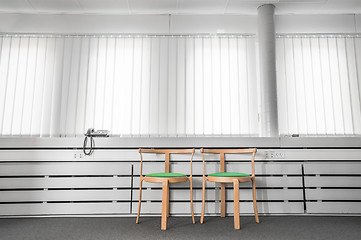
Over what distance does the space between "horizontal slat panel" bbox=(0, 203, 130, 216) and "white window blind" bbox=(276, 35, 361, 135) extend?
266 centimetres

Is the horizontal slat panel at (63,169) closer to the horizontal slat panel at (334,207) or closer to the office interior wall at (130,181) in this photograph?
the office interior wall at (130,181)

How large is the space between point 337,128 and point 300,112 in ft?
1.96

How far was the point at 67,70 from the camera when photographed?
3.84m

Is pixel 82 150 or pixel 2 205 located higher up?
pixel 82 150

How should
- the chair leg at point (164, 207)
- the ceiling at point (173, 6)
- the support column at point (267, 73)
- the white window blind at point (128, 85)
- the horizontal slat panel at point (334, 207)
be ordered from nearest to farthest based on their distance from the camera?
the chair leg at point (164, 207) → the horizontal slat panel at point (334, 207) → the support column at point (267, 73) → the white window blind at point (128, 85) → the ceiling at point (173, 6)

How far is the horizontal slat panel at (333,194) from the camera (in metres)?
3.22

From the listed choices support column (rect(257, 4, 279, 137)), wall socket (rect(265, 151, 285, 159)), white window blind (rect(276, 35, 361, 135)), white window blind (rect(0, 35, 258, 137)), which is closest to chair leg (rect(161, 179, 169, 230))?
white window blind (rect(0, 35, 258, 137))

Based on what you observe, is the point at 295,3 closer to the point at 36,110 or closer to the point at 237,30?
the point at 237,30

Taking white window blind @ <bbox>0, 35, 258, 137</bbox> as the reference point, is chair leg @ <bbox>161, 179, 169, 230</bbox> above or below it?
below

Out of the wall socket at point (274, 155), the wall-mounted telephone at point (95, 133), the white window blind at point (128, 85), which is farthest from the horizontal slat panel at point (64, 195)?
the wall socket at point (274, 155)

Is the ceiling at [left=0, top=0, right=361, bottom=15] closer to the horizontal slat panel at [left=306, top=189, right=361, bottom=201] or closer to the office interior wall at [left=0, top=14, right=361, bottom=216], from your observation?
the office interior wall at [left=0, top=14, right=361, bottom=216]

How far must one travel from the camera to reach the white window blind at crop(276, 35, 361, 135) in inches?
148

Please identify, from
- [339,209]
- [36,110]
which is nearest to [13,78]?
[36,110]

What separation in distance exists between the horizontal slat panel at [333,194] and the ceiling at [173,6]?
283cm
